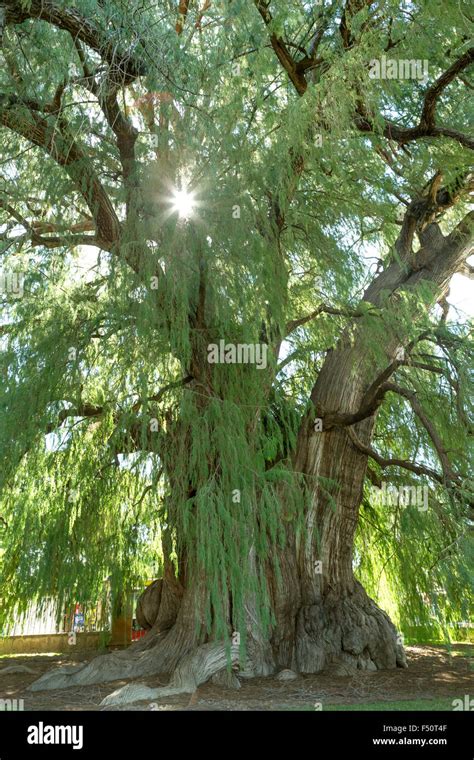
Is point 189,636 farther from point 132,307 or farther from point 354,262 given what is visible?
point 354,262

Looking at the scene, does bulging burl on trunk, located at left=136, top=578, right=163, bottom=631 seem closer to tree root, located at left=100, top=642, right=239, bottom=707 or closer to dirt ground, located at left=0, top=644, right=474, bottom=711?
dirt ground, located at left=0, top=644, right=474, bottom=711

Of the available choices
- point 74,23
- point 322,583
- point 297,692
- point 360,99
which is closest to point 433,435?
point 322,583

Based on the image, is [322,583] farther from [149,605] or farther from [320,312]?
[320,312]

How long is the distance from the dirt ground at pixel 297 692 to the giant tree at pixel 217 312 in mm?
216

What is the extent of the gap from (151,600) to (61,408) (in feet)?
7.31

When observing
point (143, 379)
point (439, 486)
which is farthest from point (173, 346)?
point (439, 486)

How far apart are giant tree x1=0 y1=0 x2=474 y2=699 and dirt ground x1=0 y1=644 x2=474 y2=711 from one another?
0.71ft

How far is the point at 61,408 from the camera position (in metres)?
5.16

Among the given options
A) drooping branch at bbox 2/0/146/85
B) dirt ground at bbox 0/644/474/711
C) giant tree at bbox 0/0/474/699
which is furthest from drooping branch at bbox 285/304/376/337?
dirt ground at bbox 0/644/474/711

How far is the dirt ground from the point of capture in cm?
460

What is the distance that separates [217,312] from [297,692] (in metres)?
2.57

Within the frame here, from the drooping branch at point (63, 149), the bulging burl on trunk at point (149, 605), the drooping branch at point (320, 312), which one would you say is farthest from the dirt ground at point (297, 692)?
the drooping branch at point (63, 149)

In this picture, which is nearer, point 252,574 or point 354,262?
point 252,574
